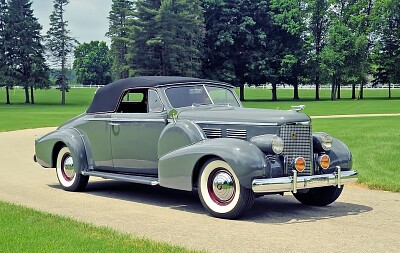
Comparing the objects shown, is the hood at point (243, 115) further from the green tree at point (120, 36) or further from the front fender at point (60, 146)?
the green tree at point (120, 36)

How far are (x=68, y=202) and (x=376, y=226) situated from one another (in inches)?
180

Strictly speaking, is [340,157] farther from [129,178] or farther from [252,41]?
[252,41]

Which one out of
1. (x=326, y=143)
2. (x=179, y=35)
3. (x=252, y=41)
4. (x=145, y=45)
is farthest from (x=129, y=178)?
(x=252, y=41)

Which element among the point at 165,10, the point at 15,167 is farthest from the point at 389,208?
the point at 165,10

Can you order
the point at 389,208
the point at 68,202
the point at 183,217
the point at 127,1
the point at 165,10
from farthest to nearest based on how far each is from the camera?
the point at 127,1 → the point at 165,10 → the point at 68,202 → the point at 389,208 → the point at 183,217

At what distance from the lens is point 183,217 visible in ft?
26.3

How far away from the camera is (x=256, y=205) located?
9.05 m

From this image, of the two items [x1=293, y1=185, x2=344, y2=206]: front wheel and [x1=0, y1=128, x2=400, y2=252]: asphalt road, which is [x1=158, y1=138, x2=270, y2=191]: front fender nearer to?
[x1=0, y1=128, x2=400, y2=252]: asphalt road

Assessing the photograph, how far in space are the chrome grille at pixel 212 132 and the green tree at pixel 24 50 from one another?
223ft

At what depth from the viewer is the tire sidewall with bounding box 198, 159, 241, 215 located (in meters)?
7.77

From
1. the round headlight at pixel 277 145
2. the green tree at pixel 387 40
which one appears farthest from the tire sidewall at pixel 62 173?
the green tree at pixel 387 40

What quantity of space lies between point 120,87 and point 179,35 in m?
61.9

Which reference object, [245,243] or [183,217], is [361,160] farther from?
[245,243]

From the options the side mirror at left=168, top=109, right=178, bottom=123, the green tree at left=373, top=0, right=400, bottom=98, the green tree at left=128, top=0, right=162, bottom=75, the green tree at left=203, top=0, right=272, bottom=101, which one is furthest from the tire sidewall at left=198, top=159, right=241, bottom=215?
the green tree at left=373, top=0, right=400, bottom=98
